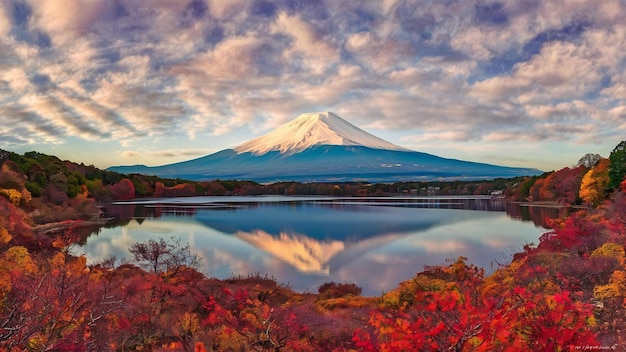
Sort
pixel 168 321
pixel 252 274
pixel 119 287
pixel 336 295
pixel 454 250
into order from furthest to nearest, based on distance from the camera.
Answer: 1. pixel 454 250
2. pixel 252 274
3. pixel 336 295
4. pixel 119 287
5. pixel 168 321

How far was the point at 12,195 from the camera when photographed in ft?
125

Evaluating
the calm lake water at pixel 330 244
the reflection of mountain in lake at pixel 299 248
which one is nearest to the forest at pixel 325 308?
the calm lake water at pixel 330 244

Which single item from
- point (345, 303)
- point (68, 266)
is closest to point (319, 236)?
point (345, 303)

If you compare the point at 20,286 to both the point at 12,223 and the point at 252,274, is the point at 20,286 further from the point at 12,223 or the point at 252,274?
the point at 12,223

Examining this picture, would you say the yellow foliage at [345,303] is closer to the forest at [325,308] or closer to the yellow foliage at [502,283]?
the forest at [325,308]

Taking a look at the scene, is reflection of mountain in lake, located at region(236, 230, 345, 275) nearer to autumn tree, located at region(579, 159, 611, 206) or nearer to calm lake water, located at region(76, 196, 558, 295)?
calm lake water, located at region(76, 196, 558, 295)

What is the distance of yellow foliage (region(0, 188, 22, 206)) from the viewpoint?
1484 inches

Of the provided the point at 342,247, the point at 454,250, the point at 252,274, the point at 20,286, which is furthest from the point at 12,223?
the point at 454,250

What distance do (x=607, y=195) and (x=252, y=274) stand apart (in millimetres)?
39969

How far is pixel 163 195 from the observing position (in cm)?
10825

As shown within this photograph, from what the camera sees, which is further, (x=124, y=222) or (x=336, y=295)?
(x=124, y=222)

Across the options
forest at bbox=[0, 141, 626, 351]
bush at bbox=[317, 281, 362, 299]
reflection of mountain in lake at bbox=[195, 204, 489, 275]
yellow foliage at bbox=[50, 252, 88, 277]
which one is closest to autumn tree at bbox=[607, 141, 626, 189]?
reflection of mountain in lake at bbox=[195, 204, 489, 275]

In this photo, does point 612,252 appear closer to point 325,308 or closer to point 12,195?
point 325,308

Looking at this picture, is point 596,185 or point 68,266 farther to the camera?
point 596,185
